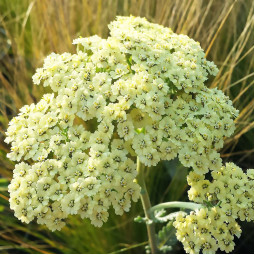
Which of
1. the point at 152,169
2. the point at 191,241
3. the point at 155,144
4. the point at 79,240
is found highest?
the point at 155,144

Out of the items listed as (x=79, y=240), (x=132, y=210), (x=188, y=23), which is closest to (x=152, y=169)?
(x=132, y=210)

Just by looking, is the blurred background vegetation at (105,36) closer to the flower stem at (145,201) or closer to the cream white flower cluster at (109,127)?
the flower stem at (145,201)

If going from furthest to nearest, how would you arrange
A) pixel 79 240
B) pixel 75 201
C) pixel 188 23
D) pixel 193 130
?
pixel 188 23, pixel 79 240, pixel 193 130, pixel 75 201

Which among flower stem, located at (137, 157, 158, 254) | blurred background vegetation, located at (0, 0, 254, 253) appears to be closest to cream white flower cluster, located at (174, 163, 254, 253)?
flower stem, located at (137, 157, 158, 254)

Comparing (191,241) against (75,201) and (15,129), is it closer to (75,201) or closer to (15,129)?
(75,201)

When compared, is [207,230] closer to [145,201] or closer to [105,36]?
[145,201]

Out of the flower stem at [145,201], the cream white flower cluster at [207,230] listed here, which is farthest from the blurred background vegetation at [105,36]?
the cream white flower cluster at [207,230]
